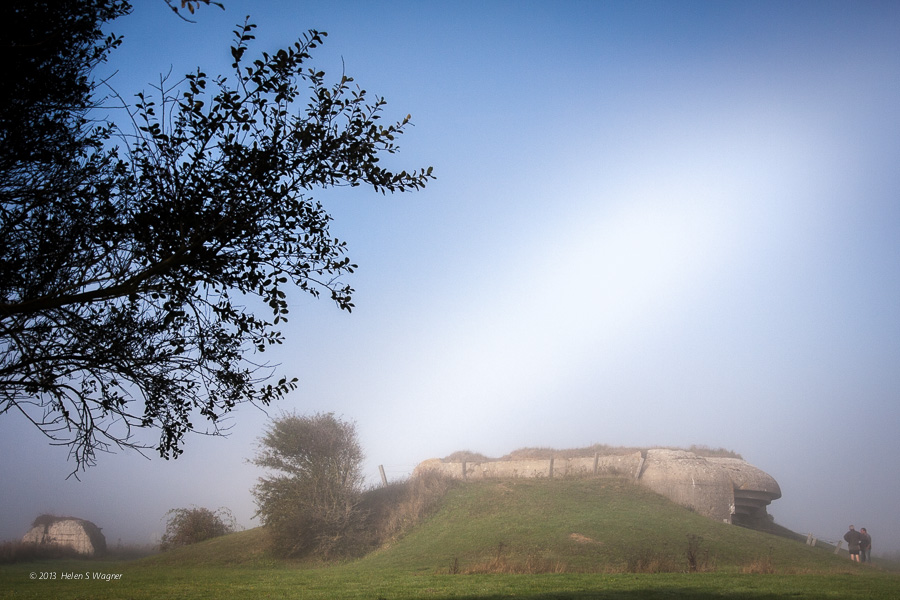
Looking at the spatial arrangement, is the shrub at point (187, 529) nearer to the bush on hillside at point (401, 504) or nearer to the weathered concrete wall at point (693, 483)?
the bush on hillside at point (401, 504)

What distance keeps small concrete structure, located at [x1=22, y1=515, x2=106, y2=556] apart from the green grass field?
869cm

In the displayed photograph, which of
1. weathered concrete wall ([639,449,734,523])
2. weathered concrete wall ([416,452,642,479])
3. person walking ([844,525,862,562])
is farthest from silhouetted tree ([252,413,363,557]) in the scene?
person walking ([844,525,862,562])

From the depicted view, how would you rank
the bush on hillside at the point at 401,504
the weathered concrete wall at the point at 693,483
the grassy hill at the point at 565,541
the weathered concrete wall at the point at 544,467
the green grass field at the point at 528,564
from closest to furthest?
the green grass field at the point at 528,564 < the grassy hill at the point at 565,541 < the bush on hillside at the point at 401,504 < the weathered concrete wall at the point at 693,483 < the weathered concrete wall at the point at 544,467

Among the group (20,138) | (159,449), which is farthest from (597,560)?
(20,138)

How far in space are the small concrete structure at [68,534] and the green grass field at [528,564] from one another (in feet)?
28.5

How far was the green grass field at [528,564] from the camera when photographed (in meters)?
15.4

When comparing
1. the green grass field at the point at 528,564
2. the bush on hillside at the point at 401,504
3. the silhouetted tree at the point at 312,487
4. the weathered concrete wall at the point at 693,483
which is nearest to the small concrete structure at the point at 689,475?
the weathered concrete wall at the point at 693,483

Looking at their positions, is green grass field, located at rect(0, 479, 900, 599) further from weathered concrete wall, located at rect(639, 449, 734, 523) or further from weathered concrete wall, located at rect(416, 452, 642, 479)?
weathered concrete wall, located at rect(416, 452, 642, 479)

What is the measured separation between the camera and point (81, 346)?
6.12 meters

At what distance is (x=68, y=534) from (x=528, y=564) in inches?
1413

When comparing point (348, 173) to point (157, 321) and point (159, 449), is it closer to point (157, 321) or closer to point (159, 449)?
point (157, 321)

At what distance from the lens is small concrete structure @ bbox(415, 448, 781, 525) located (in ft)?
111

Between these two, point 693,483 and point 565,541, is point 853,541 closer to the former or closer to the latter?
point 693,483

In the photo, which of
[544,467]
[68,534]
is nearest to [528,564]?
[544,467]
